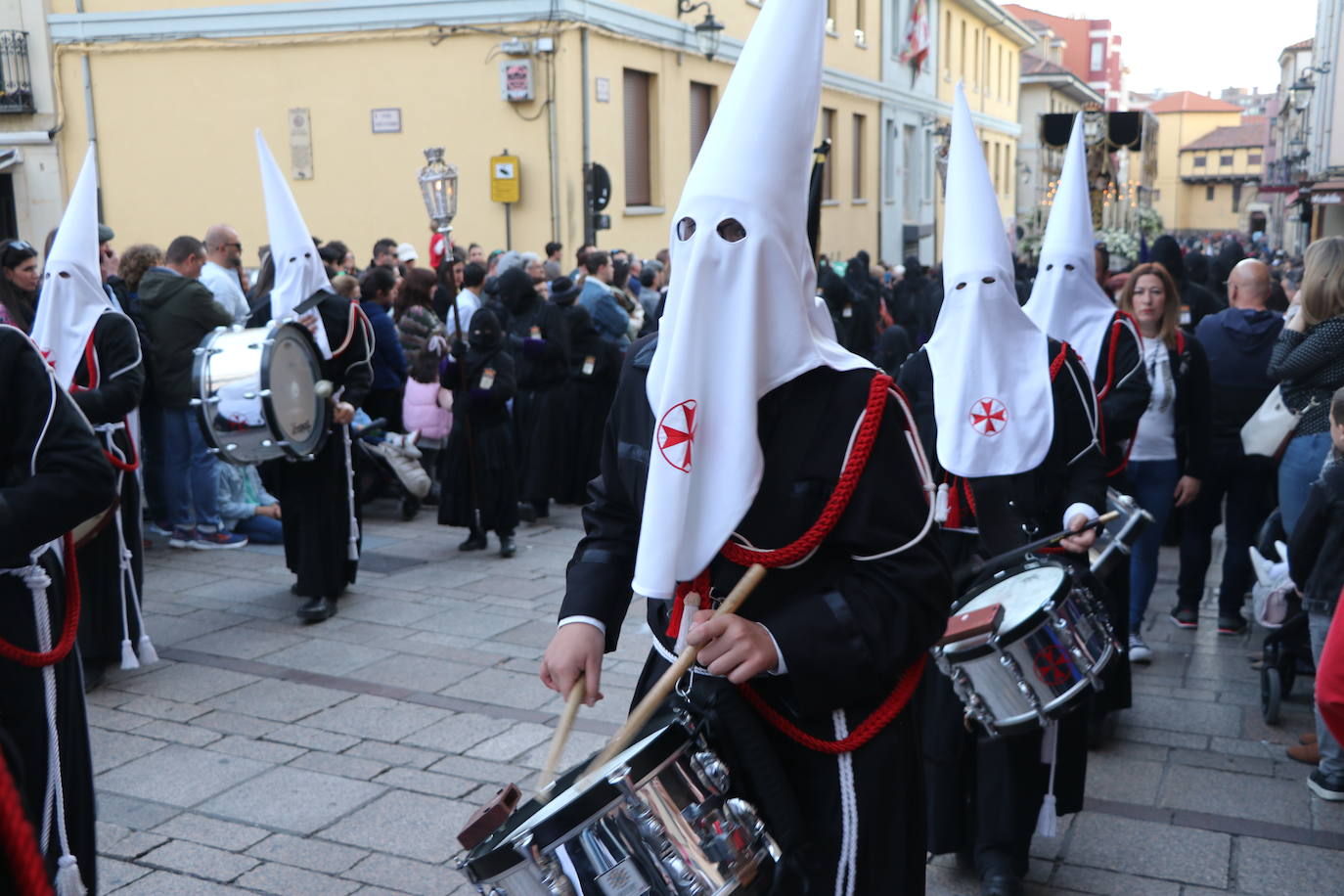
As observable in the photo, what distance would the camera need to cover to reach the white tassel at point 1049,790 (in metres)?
4.11

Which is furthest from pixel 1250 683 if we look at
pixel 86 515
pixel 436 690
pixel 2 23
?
pixel 2 23

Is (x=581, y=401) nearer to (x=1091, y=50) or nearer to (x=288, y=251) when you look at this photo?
(x=288, y=251)

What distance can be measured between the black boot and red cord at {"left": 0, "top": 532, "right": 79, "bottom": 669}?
3763 millimetres

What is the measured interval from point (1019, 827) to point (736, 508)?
222 cm

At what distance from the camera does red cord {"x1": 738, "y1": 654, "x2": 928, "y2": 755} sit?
2443mm

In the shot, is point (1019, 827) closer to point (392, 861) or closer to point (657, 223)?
point (392, 861)

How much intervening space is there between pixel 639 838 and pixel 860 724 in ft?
1.72

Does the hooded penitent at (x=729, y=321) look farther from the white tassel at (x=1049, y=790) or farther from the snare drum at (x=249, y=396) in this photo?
the snare drum at (x=249, y=396)

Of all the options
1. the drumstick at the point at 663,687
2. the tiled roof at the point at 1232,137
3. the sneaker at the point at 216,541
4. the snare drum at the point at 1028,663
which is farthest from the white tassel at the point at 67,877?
the tiled roof at the point at 1232,137

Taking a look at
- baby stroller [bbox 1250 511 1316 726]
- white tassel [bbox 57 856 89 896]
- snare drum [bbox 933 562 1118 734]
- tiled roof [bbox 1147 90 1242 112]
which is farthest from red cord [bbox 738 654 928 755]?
tiled roof [bbox 1147 90 1242 112]

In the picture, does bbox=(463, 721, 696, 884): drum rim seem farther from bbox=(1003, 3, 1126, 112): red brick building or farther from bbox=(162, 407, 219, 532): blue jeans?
bbox=(1003, 3, 1126, 112): red brick building

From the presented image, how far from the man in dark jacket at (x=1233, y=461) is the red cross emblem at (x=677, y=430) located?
18.2 feet

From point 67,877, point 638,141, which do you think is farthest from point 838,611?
point 638,141

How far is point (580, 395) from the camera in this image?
34.1 ft
